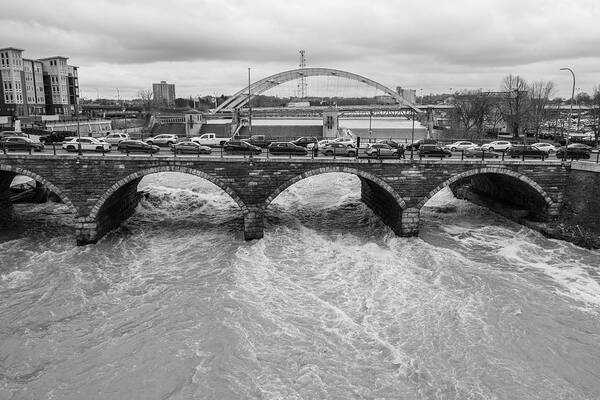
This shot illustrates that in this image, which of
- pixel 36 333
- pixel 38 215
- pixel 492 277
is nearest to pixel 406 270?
pixel 492 277

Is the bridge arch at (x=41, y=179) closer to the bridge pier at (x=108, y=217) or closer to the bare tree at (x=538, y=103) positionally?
the bridge pier at (x=108, y=217)

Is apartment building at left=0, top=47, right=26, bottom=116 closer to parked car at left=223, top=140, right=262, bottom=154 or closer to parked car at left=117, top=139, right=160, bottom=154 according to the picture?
parked car at left=117, top=139, right=160, bottom=154

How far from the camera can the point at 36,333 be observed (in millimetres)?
20125

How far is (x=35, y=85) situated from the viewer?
9825 centimetres

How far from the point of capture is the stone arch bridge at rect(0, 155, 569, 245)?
31.2 m

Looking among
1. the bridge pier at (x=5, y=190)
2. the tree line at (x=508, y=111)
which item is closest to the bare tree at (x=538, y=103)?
the tree line at (x=508, y=111)

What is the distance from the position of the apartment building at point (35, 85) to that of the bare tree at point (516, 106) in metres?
86.2

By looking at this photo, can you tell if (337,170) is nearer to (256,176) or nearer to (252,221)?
(256,176)

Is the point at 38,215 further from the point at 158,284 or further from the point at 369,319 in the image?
the point at 369,319

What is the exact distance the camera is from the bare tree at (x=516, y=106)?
67.4 meters

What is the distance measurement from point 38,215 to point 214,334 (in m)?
27.0

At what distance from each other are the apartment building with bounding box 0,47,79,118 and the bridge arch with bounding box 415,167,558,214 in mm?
84694

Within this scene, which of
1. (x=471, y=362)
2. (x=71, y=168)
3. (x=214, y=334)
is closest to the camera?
(x=471, y=362)

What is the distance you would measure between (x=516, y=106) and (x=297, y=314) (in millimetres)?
58846
